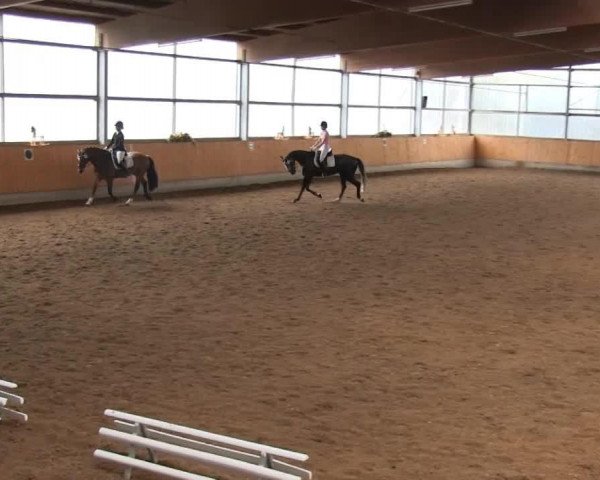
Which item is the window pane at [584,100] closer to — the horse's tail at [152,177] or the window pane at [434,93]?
the window pane at [434,93]

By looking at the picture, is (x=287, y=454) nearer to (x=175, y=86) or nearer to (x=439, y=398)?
(x=439, y=398)

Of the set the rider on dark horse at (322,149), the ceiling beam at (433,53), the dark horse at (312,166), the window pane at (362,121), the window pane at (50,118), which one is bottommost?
the dark horse at (312,166)

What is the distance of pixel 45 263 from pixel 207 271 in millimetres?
2049

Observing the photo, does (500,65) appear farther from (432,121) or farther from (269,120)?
(269,120)

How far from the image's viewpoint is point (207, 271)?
9.35 metres

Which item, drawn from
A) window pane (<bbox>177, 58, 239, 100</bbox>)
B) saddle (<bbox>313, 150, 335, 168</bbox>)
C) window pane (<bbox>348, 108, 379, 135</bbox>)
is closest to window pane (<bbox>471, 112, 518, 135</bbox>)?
window pane (<bbox>348, 108, 379, 135</bbox>)

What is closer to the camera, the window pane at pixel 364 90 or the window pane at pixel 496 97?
the window pane at pixel 364 90

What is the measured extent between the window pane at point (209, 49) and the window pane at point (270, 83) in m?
0.87

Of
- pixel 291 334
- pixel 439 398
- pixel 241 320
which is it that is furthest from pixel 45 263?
pixel 439 398

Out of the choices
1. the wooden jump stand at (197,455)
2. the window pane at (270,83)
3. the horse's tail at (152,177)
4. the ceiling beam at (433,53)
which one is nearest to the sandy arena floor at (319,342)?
the wooden jump stand at (197,455)

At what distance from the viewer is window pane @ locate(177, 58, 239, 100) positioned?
62.8 ft

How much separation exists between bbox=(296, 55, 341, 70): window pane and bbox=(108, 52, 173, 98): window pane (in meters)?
5.00

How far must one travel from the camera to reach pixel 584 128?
2914 centimetres

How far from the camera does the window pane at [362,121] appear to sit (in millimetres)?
25031
